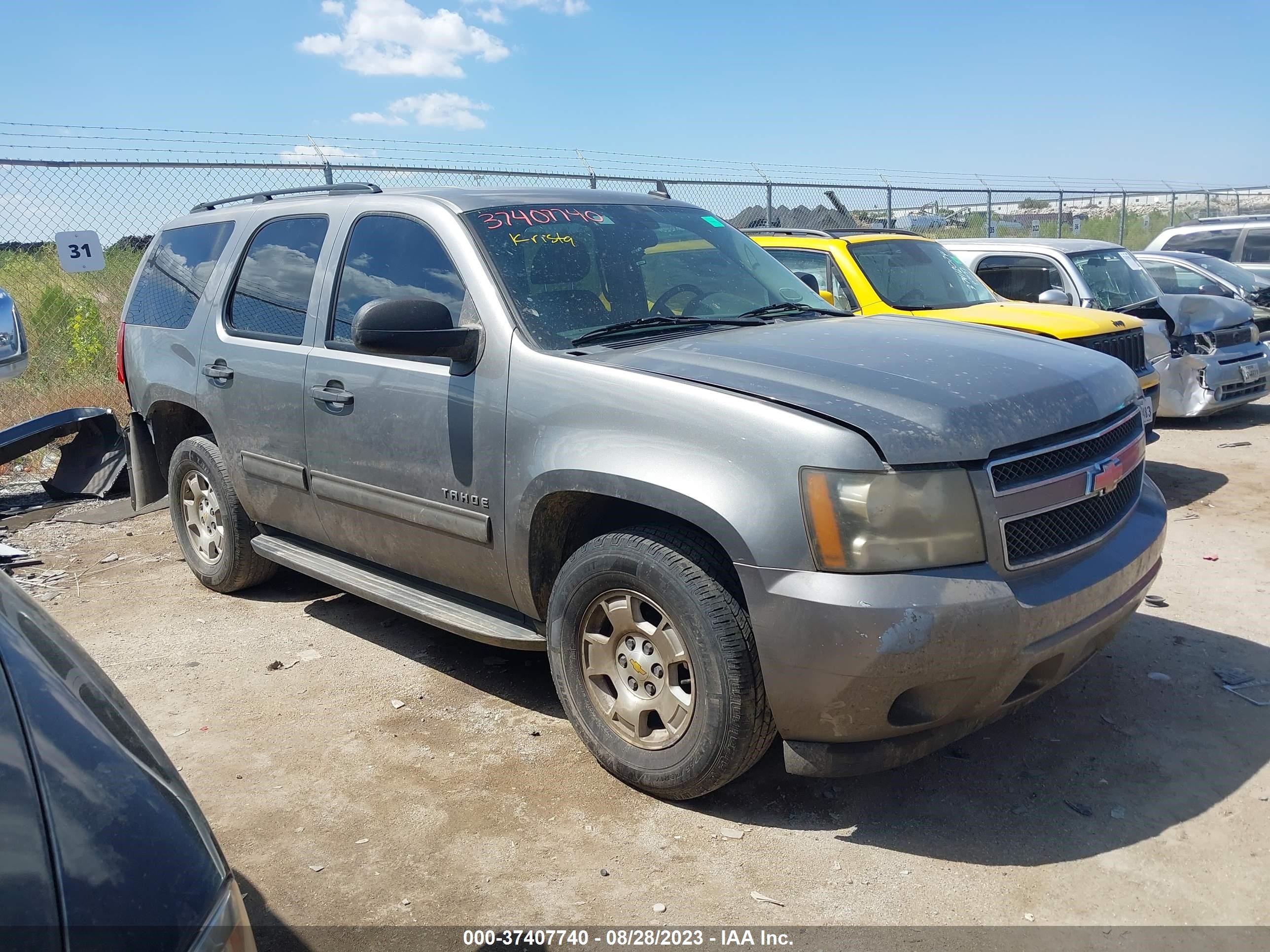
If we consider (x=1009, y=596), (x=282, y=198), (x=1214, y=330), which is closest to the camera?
(x=1009, y=596)

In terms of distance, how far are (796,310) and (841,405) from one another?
57.0 inches

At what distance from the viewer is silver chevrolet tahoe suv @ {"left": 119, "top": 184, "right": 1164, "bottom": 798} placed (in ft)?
9.15

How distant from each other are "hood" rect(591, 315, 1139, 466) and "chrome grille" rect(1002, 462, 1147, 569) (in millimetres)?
237

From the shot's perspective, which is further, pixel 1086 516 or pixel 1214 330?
pixel 1214 330

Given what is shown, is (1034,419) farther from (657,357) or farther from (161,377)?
(161,377)

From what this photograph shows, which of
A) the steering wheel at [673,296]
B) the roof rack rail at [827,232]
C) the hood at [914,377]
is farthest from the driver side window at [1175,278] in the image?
the steering wheel at [673,296]

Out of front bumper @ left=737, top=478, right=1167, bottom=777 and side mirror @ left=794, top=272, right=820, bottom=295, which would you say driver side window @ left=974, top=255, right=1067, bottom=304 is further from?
front bumper @ left=737, top=478, right=1167, bottom=777

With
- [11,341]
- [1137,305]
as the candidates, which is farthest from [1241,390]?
[11,341]

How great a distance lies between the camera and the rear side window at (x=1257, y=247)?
1445cm

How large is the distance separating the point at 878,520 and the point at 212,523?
397 centimetres

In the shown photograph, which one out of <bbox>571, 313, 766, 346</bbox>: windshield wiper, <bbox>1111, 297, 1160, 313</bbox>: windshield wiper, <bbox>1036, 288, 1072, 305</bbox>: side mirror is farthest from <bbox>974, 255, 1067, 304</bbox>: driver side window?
<bbox>571, 313, 766, 346</bbox>: windshield wiper

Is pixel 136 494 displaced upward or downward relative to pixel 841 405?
downward

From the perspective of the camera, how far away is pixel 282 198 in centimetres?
520

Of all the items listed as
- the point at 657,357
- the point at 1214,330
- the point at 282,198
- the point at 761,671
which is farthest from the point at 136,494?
the point at 1214,330
